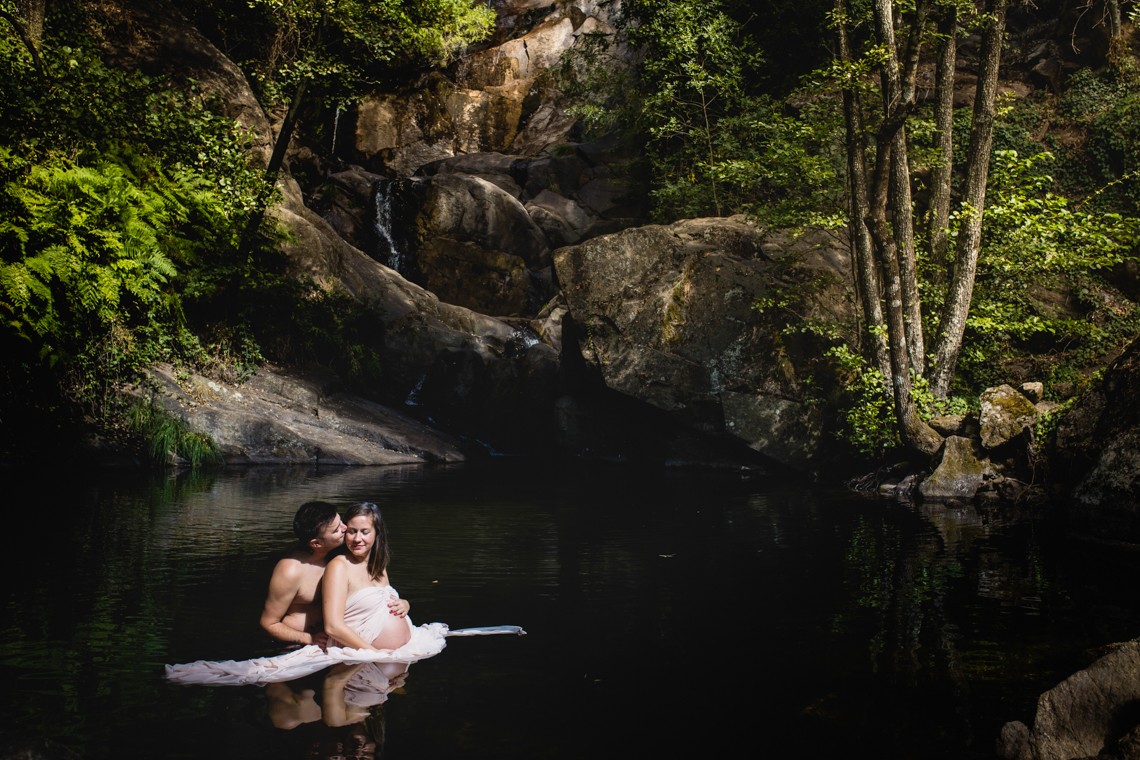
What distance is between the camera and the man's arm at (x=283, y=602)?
490 cm

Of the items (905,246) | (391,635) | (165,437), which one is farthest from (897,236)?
(165,437)

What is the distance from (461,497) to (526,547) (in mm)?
3776

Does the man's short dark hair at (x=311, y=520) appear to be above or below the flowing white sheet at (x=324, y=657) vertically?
above

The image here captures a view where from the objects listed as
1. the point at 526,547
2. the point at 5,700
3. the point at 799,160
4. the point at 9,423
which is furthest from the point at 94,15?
the point at 5,700

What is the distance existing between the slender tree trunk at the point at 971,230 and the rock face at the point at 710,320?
283cm

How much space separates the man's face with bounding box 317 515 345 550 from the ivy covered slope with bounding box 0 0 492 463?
8.94m

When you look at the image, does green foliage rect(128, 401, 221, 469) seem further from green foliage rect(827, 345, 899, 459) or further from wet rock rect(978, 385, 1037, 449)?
wet rock rect(978, 385, 1037, 449)

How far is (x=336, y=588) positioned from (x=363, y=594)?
0.23 m

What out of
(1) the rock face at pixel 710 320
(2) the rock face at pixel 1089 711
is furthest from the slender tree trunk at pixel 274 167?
(2) the rock face at pixel 1089 711

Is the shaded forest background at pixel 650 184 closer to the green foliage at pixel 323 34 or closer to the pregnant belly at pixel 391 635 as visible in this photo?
the green foliage at pixel 323 34

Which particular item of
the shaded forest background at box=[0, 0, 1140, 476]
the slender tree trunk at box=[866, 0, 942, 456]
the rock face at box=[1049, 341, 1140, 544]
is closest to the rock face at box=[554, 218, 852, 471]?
the shaded forest background at box=[0, 0, 1140, 476]

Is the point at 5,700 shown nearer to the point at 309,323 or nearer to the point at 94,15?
the point at 309,323

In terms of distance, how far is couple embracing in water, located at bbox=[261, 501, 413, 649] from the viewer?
Result: 469 centimetres

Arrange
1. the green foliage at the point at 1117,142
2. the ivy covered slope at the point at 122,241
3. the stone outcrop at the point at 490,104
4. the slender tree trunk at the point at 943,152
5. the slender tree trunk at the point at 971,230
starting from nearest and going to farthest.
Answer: the ivy covered slope at the point at 122,241, the slender tree trunk at the point at 971,230, the slender tree trunk at the point at 943,152, the green foliage at the point at 1117,142, the stone outcrop at the point at 490,104
